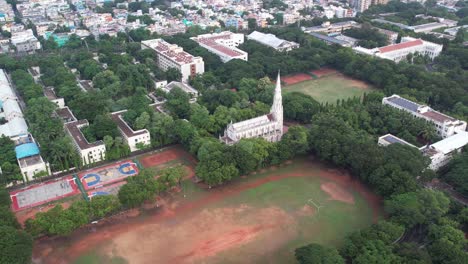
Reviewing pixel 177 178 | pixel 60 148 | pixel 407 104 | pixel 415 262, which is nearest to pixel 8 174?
pixel 60 148

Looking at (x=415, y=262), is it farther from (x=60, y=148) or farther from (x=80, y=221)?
(x=60, y=148)

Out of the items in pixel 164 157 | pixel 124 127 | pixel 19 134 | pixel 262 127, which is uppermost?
pixel 262 127

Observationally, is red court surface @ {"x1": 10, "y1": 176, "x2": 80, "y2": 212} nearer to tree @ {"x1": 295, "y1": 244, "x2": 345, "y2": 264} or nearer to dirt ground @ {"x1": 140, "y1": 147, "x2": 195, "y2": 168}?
dirt ground @ {"x1": 140, "y1": 147, "x2": 195, "y2": 168}

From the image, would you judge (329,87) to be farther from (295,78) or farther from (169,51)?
(169,51)

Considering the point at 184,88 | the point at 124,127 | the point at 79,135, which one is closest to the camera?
the point at 79,135

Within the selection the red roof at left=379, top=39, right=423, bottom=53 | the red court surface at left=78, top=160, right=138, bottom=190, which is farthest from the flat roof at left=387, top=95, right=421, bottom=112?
the red court surface at left=78, top=160, right=138, bottom=190

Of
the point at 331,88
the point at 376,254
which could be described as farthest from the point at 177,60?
the point at 376,254

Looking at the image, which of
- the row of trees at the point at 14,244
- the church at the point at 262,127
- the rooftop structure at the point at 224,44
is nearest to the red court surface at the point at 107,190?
the row of trees at the point at 14,244
